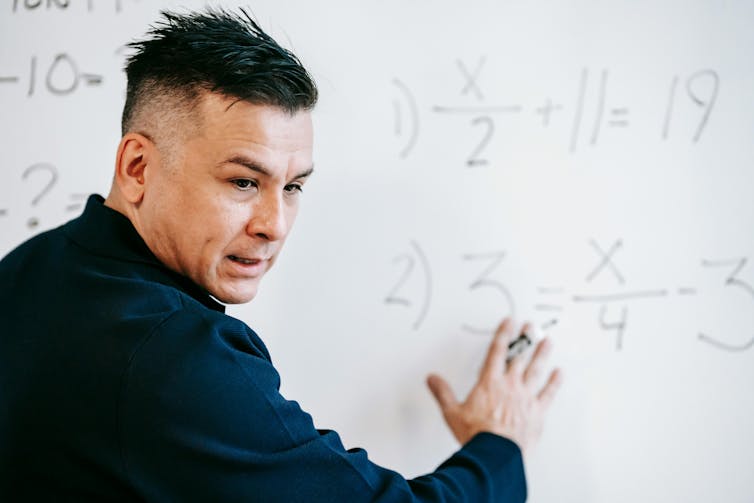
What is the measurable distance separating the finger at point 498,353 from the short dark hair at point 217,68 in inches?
17.1

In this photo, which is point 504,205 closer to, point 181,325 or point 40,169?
point 181,325

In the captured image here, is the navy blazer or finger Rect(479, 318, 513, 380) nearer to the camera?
the navy blazer

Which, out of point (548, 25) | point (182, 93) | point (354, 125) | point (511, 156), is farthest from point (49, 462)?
point (548, 25)

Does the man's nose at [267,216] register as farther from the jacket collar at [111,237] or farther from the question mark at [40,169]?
the question mark at [40,169]

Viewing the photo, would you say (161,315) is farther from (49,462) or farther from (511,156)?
(511,156)

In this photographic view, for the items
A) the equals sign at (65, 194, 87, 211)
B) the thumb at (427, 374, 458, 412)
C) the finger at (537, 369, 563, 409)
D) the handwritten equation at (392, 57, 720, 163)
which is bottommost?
the thumb at (427, 374, 458, 412)

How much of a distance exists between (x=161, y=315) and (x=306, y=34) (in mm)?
522

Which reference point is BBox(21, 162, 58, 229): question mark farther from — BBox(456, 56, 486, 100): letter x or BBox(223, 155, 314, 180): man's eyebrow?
BBox(456, 56, 486, 100): letter x

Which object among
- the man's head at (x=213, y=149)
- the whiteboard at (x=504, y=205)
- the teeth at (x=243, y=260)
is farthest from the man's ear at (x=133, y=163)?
the whiteboard at (x=504, y=205)

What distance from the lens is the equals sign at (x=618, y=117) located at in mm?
942

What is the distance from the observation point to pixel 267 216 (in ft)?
2.29

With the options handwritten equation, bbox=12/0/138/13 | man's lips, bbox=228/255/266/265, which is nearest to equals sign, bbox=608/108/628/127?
man's lips, bbox=228/255/266/265

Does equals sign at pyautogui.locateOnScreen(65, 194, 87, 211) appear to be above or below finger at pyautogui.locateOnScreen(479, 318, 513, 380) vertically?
above

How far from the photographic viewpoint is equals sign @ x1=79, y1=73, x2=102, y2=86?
96 centimetres
